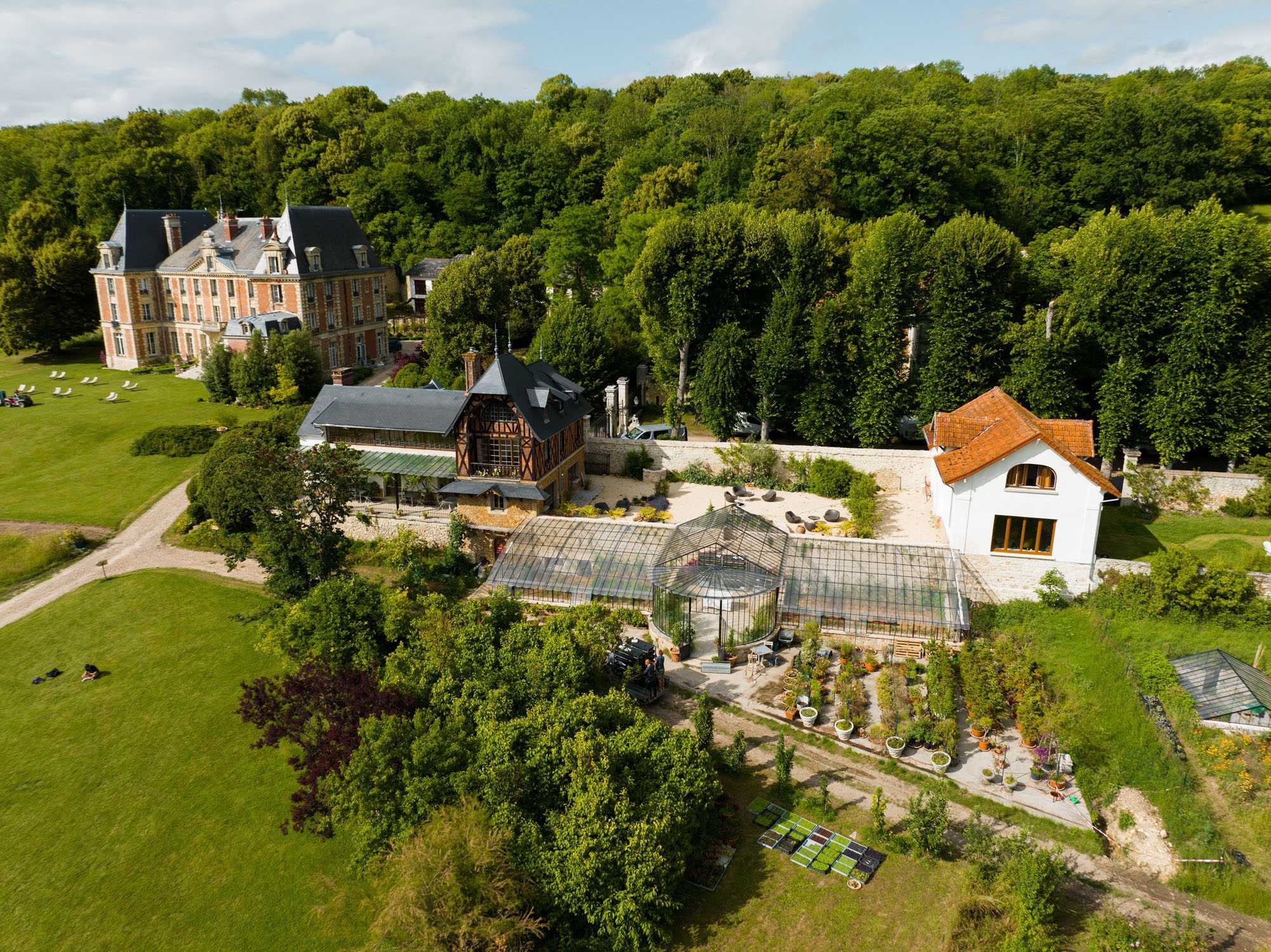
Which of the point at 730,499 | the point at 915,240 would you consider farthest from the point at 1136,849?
the point at 915,240

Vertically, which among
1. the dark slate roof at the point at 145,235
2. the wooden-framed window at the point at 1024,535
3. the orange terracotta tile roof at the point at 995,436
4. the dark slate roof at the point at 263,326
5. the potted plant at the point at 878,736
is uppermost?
the dark slate roof at the point at 145,235

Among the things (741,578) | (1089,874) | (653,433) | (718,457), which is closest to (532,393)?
(653,433)

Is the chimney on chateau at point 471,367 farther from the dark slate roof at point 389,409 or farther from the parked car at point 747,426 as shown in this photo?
the parked car at point 747,426

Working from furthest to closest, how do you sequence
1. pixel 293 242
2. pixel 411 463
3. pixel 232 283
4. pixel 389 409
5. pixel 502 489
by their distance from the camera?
1. pixel 232 283
2. pixel 293 242
3. pixel 389 409
4. pixel 411 463
5. pixel 502 489

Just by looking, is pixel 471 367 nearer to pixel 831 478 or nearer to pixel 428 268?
pixel 831 478

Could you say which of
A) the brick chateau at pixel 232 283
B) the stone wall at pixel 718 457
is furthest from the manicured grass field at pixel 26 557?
the stone wall at pixel 718 457

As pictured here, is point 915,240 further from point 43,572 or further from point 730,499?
point 43,572
